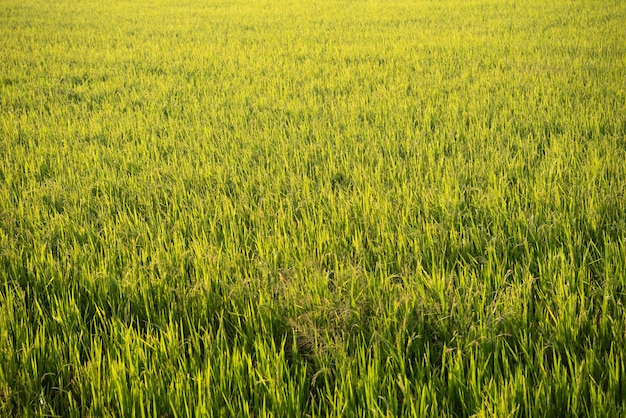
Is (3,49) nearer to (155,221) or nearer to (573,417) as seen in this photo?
(155,221)

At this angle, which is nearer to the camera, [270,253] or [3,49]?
[270,253]

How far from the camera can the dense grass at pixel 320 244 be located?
1.31 m

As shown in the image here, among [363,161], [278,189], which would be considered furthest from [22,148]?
[363,161]

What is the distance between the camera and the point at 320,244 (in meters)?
2.04

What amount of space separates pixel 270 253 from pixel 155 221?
66 centimetres

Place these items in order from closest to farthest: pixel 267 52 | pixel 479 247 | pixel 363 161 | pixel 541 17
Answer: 1. pixel 479 247
2. pixel 363 161
3. pixel 267 52
4. pixel 541 17

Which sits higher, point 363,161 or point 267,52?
point 267,52

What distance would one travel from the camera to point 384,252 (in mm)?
2027

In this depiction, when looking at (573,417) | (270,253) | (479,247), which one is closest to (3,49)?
(270,253)

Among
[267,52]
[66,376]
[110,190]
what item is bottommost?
[66,376]

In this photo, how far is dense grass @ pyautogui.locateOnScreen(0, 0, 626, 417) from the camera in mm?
1312

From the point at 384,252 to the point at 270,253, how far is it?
441 millimetres

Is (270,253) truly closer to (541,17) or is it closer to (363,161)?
(363,161)

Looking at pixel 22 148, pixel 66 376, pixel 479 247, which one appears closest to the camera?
pixel 66 376
